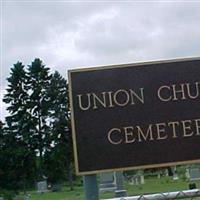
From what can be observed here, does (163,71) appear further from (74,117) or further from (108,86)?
(74,117)

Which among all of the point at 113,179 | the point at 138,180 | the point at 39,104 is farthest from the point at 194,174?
the point at 39,104

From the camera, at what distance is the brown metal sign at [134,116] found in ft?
20.7

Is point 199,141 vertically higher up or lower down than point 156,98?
lower down

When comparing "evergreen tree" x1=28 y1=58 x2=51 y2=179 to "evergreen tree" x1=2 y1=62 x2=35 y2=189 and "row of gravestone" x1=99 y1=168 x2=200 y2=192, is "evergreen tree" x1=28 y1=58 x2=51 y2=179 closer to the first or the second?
"evergreen tree" x1=2 y1=62 x2=35 y2=189

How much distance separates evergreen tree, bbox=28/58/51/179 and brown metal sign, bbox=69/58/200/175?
138ft

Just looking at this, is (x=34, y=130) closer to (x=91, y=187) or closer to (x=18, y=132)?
(x=18, y=132)

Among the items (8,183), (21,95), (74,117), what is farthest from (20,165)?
(74,117)

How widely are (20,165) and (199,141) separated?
44273 mm

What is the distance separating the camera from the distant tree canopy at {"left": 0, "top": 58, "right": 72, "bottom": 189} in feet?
159

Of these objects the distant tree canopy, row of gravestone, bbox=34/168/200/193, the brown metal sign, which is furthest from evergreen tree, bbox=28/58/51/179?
the brown metal sign

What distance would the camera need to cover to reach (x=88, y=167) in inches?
246

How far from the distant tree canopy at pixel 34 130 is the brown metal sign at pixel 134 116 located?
41.5 metres

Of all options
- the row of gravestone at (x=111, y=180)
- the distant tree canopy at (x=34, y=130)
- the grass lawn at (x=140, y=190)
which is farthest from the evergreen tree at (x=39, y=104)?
the grass lawn at (x=140, y=190)

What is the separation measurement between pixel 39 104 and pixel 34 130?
2482 millimetres
